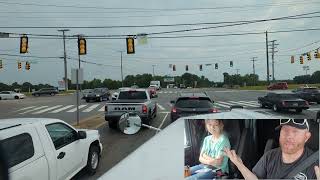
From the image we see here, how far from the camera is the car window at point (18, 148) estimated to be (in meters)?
5.91

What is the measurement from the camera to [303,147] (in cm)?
327

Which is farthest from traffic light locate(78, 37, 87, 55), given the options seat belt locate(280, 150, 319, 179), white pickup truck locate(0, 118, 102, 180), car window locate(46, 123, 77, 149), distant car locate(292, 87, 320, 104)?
seat belt locate(280, 150, 319, 179)

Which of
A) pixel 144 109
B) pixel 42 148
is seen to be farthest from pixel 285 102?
pixel 42 148

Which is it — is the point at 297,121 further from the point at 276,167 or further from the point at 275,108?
the point at 275,108

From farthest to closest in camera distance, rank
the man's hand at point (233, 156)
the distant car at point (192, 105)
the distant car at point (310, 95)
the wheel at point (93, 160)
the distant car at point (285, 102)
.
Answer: the distant car at point (310, 95)
the distant car at point (285, 102)
the distant car at point (192, 105)
the wheel at point (93, 160)
the man's hand at point (233, 156)

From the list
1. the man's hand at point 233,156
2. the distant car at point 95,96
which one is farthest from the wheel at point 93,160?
the distant car at point 95,96

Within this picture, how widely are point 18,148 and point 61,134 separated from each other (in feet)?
6.47

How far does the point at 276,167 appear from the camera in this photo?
325 centimetres

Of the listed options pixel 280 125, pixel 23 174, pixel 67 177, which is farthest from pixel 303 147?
pixel 67 177

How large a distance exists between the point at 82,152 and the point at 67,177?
3.93ft

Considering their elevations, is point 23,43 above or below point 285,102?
above

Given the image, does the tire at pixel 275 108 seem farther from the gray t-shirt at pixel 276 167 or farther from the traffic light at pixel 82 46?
the gray t-shirt at pixel 276 167

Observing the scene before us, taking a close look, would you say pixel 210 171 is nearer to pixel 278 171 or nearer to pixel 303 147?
pixel 278 171

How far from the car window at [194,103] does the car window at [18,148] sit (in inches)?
389
